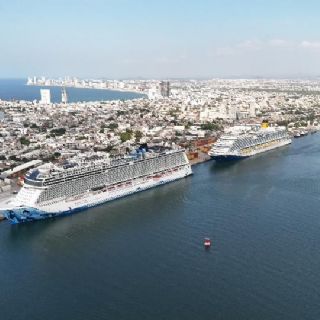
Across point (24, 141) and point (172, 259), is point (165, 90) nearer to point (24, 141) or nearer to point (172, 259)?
point (24, 141)

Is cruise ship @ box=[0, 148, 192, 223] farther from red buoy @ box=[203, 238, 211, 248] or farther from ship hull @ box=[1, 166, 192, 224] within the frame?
red buoy @ box=[203, 238, 211, 248]

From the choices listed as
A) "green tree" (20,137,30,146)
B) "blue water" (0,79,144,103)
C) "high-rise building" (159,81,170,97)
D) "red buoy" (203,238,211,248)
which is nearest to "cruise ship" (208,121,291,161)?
"green tree" (20,137,30,146)

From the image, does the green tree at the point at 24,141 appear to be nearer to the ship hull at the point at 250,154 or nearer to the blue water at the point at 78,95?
the ship hull at the point at 250,154

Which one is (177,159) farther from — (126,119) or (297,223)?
(126,119)

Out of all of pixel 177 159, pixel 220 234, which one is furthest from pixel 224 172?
pixel 220 234

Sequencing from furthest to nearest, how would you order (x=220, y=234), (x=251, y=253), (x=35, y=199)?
(x=35, y=199) → (x=220, y=234) → (x=251, y=253)

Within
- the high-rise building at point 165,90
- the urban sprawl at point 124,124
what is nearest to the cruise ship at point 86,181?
the urban sprawl at point 124,124
